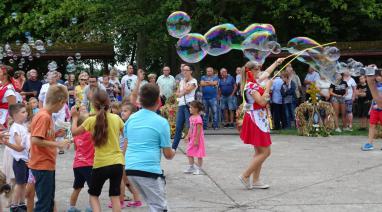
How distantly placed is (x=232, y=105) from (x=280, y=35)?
6157 mm

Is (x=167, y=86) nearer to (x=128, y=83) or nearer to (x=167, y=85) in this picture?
(x=167, y=85)

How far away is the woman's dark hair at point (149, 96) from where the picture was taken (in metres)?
5.23

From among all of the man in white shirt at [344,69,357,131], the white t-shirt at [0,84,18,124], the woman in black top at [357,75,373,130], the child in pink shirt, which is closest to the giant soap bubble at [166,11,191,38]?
the white t-shirt at [0,84,18,124]

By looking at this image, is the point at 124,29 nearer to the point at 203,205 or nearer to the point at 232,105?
the point at 232,105

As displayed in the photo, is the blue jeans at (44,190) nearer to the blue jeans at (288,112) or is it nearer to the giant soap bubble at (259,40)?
the giant soap bubble at (259,40)

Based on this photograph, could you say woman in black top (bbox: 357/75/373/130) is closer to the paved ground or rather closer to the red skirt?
the paved ground

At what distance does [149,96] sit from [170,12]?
13.7m

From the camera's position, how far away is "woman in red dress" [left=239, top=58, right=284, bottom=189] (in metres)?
7.54

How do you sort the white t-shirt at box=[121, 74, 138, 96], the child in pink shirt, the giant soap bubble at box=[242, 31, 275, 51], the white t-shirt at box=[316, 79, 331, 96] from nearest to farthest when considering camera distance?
the child in pink shirt → the giant soap bubble at box=[242, 31, 275, 51] → the white t-shirt at box=[121, 74, 138, 96] → the white t-shirt at box=[316, 79, 331, 96]

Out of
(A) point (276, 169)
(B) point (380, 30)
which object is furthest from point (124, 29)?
(A) point (276, 169)

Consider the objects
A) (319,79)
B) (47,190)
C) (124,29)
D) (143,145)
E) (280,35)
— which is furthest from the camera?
(280,35)

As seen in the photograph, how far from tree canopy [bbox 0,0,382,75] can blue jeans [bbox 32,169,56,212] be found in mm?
12776

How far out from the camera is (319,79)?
14.9 metres

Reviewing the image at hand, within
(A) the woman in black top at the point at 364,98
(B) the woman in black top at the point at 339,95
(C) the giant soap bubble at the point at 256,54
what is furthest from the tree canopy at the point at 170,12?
(C) the giant soap bubble at the point at 256,54
